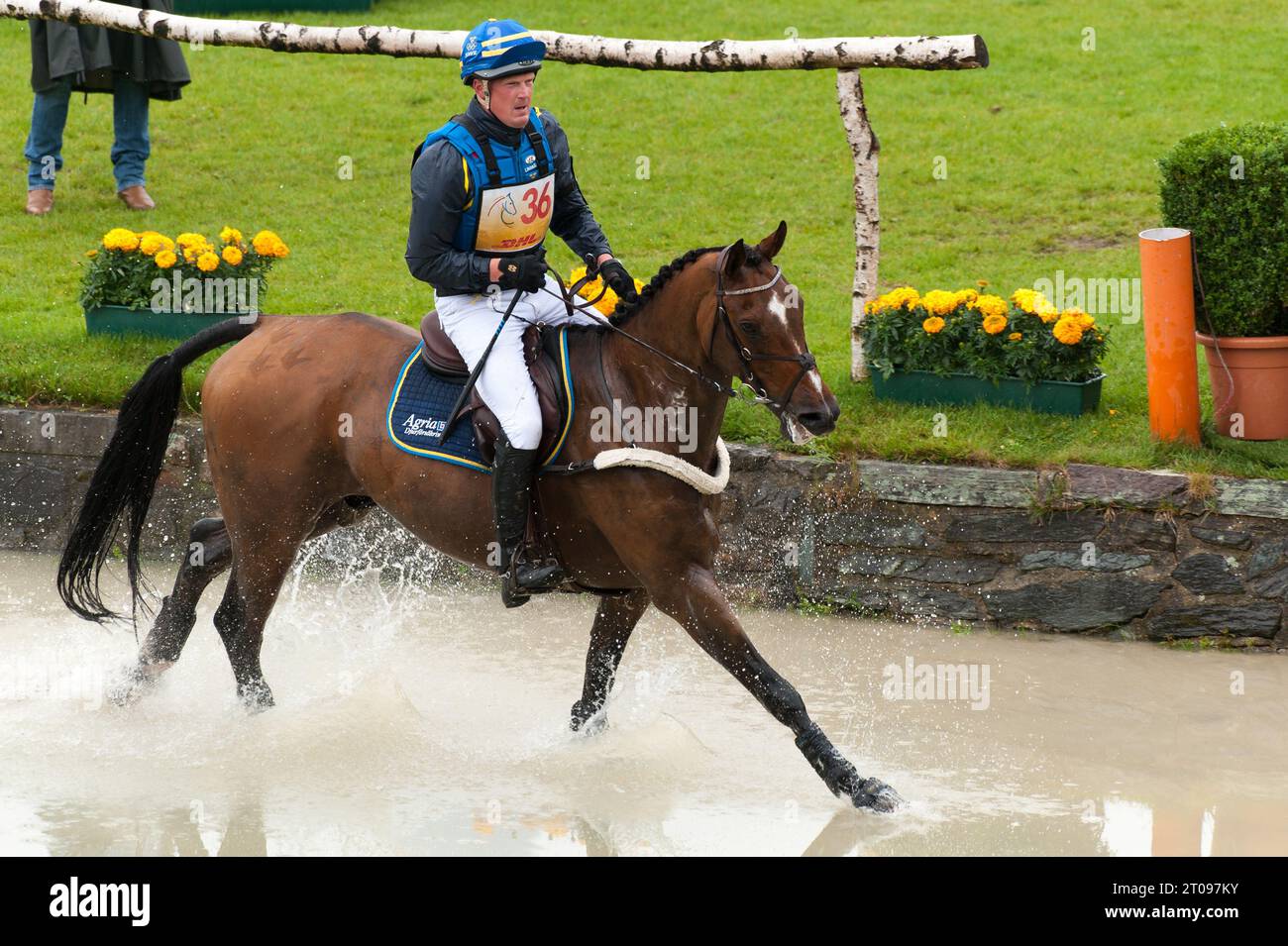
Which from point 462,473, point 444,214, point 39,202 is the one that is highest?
point 39,202

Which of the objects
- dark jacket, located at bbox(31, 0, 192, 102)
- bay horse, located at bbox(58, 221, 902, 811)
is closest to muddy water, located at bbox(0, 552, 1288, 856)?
bay horse, located at bbox(58, 221, 902, 811)

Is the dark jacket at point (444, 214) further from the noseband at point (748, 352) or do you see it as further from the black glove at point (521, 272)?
the noseband at point (748, 352)

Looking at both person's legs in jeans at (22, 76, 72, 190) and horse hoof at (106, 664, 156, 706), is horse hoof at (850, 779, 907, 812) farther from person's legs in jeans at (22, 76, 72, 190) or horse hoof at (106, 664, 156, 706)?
person's legs in jeans at (22, 76, 72, 190)

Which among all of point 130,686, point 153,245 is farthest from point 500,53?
point 153,245

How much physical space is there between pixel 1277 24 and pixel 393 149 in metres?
8.71

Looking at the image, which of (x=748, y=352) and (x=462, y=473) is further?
(x=462, y=473)

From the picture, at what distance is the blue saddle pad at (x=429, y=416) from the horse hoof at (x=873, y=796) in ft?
5.91

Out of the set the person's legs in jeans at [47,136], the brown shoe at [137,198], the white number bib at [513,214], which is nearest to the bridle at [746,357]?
the white number bib at [513,214]

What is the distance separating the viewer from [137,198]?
13.2m

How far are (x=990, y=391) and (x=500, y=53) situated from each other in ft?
12.9

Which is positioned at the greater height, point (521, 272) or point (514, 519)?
point (521, 272)

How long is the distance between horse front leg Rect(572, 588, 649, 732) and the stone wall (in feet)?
6.16

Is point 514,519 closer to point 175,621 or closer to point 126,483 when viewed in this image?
point 175,621

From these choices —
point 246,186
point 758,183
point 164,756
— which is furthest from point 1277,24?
point 164,756
